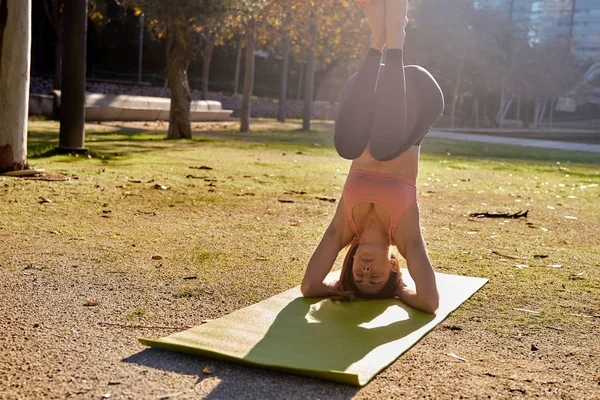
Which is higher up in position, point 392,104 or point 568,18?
point 568,18

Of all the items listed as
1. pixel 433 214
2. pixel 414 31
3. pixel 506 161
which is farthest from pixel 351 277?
pixel 414 31

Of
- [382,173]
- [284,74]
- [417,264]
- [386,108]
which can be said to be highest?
[284,74]

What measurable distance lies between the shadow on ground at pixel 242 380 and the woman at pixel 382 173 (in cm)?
130

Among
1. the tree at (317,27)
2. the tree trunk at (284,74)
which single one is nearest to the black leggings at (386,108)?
the tree at (317,27)

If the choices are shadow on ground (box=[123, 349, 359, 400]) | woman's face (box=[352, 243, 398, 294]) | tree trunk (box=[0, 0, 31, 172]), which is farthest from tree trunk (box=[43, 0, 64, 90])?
shadow on ground (box=[123, 349, 359, 400])

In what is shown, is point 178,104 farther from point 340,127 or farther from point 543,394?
point 543,394

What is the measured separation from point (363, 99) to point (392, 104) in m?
0.19

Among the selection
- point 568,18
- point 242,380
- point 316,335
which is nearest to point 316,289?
point 316,335

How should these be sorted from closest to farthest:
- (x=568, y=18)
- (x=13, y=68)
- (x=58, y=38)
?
(x=13, y=68), (x=58, y=38), (x=568, y=18)

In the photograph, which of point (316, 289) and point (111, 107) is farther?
point (111, 107)

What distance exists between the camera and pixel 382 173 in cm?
475

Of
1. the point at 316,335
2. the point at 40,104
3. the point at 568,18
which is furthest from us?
the point at 568,18

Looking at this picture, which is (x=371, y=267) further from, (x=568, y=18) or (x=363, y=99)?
(x=568, y=18)

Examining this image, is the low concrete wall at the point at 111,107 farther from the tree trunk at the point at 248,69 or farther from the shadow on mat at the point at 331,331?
the shadow on mat at the point at 331,331
